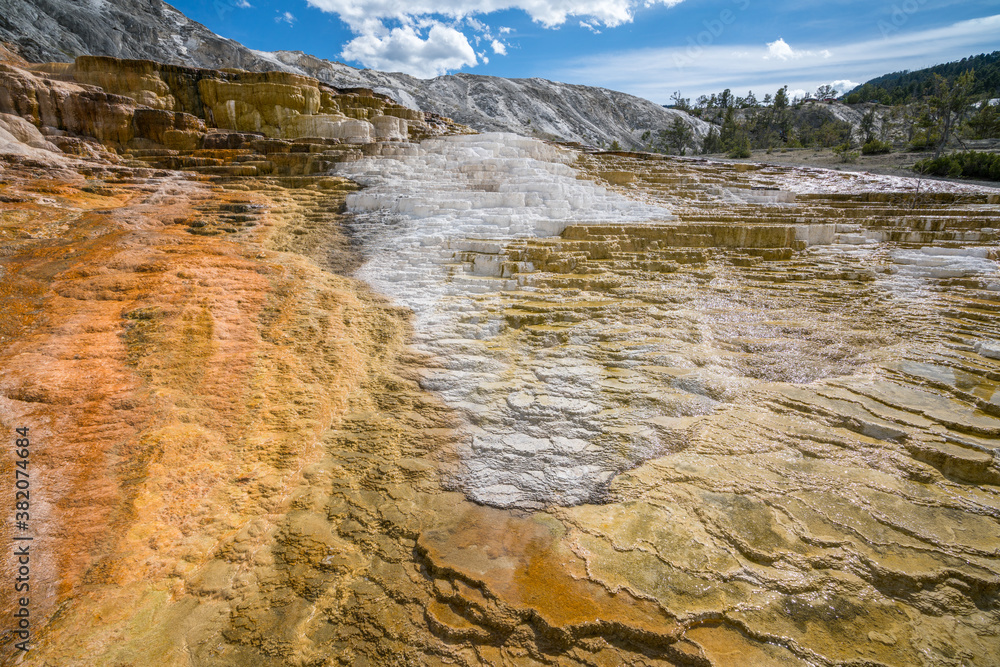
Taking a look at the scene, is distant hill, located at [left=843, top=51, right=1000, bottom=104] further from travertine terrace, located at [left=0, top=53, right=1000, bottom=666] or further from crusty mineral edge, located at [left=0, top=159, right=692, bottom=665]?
crusty mineral edge, located at [left=0, top=159, right=692, bottom=665]

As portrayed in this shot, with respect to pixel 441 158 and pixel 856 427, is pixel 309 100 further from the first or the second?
pixel 856 427

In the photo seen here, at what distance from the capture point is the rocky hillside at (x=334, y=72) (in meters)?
19.5

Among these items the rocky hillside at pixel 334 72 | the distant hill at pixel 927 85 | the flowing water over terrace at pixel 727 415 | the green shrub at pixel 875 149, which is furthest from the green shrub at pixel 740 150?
the flowing water over terrace at pixel 727 415

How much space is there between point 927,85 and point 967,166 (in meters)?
40.9

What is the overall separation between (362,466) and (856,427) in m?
3.41

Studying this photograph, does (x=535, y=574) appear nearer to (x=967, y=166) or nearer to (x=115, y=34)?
(x=967, y=166)

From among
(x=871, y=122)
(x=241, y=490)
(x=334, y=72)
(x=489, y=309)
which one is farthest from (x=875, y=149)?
(x=334, y=72)

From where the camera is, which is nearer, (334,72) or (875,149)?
(875,149)

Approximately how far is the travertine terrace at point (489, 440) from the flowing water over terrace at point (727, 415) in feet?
0.07

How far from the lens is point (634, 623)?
1988mm

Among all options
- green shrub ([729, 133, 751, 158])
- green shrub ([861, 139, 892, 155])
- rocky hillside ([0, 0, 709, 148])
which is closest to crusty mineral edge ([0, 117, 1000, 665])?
green shrub ([861, 139, 892, 155])

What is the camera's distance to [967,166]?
47.3 ft

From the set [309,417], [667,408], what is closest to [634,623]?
[667,408]

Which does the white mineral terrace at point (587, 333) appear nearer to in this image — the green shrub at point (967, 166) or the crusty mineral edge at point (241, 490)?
the crusty mineral edge at point (241, 490)
